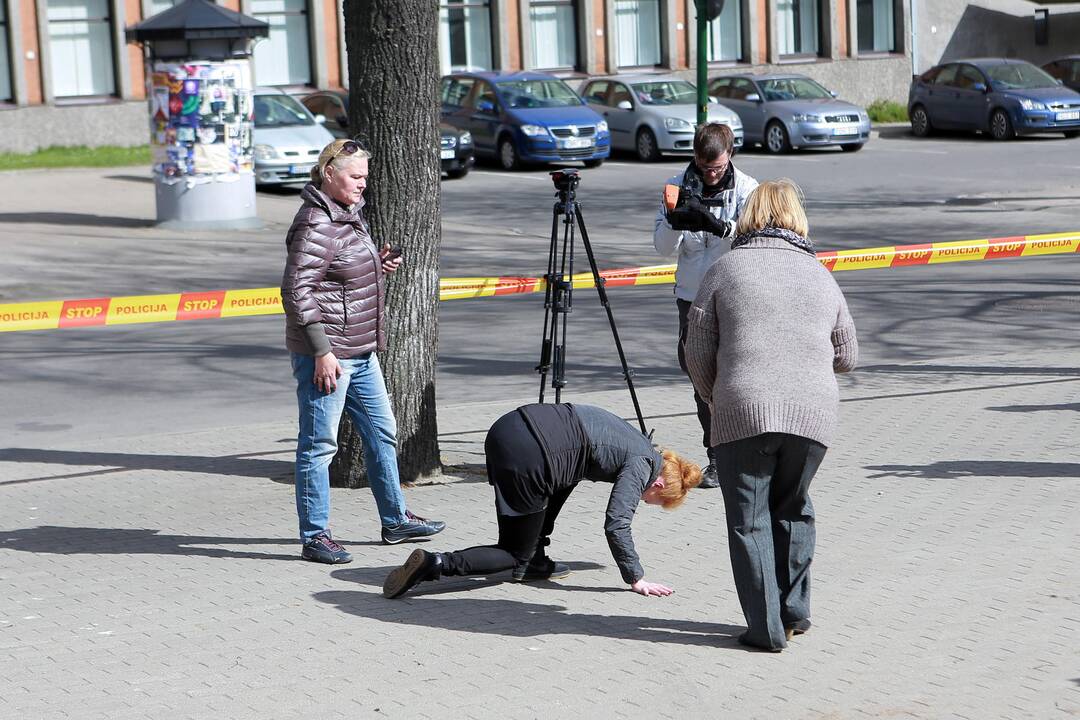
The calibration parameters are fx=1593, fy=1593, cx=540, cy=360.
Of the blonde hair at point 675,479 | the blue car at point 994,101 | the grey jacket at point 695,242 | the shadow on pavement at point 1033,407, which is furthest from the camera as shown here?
the blue car at point 994,101

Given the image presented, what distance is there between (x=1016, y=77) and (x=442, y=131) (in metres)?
13.1

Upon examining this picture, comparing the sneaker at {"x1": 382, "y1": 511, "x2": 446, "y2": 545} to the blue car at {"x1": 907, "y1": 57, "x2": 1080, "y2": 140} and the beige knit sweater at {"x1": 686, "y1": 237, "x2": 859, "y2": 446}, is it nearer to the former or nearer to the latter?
the beige knit sweater at {"x1": 686, "y1": 237, "x2": 859, "y2": 446}

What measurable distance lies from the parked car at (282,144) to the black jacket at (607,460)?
18.9 meters

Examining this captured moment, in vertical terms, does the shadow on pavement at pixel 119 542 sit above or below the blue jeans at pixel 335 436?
below

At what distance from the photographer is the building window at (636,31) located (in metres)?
39.5

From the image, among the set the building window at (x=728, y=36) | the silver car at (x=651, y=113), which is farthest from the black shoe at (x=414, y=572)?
the building window at (x=728, y=36)

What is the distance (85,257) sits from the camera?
714 inches

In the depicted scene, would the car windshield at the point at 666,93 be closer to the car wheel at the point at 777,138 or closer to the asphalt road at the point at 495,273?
the car wheel at the point at 777,138

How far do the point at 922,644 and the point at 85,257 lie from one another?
14398mm

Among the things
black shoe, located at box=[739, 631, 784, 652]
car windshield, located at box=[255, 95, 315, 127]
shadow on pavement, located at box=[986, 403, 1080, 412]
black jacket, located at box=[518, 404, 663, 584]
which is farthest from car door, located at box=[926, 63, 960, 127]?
black shoe, located at box=[739, 631, 784, 652]

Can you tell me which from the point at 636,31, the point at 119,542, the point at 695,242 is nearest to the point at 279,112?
the point at 636,31

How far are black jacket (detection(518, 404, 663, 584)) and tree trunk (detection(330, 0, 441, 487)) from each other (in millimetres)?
2083

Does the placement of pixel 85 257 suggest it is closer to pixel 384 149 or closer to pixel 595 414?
pixel 384 149

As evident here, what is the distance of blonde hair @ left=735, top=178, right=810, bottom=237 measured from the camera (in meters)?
5.36
